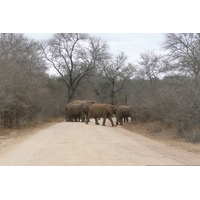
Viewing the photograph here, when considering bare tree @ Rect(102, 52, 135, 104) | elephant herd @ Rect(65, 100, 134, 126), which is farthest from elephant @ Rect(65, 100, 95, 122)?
bare tree @ Rect(102, 52, 135, 104)

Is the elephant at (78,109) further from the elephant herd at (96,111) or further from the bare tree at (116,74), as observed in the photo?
the bare tree at (116,74)

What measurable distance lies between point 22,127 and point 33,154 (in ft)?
48.9

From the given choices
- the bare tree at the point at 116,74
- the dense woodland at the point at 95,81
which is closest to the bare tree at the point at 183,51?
the dense woodland at the point at 95,81

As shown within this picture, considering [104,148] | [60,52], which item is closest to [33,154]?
[104,148]

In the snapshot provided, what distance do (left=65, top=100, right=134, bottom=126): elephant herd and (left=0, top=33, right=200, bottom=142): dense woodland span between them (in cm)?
137

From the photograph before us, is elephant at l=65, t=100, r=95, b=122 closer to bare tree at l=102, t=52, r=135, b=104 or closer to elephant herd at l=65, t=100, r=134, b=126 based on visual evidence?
elephant herd at l=65, t=100, r=134, b=126

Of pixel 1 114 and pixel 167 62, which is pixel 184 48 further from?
pixel 1 114

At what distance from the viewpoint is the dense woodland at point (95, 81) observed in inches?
767

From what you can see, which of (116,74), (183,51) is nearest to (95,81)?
(116,74)

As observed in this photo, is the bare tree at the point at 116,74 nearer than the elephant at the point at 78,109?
No

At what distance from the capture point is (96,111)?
28.2 m

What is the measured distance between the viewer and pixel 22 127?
26.0 metres

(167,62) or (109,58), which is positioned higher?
(109,58)

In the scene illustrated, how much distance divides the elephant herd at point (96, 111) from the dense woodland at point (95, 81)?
1367mm
